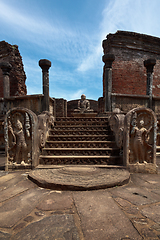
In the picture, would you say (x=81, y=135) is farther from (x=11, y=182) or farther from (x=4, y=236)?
(x=4, y=236)

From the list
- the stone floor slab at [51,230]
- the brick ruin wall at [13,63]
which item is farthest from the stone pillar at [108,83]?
the brick ruin wall at [13,63]

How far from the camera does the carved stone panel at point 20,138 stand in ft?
10.1

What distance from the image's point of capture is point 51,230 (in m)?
1.24

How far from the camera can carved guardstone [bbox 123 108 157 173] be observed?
2.94 meters

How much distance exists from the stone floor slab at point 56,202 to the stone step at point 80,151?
1.63 meters

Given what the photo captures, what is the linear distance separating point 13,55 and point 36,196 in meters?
12.9

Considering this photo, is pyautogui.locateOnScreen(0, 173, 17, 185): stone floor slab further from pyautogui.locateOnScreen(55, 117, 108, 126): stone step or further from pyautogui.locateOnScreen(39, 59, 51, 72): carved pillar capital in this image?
pyautogui.locateOnScreen(39, 59, 51, 72): carved pillar capital

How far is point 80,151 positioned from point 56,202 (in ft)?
6.27

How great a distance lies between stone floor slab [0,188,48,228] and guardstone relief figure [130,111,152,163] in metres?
2.07

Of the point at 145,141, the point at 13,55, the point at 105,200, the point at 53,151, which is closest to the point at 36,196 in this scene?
the point at 105,200

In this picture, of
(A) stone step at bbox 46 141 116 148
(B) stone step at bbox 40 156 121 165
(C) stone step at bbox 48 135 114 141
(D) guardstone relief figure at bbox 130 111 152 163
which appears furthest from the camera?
(C) stone step at bbox 48 135 114 141

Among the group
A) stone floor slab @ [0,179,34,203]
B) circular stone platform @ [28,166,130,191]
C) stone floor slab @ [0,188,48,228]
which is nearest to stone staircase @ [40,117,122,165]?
circular stone platform @ [28,166,130,191]

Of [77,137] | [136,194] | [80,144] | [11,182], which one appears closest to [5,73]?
[77,137]

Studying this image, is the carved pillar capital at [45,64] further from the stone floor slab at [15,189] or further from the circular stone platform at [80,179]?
the stone floor slab at [15,189]
